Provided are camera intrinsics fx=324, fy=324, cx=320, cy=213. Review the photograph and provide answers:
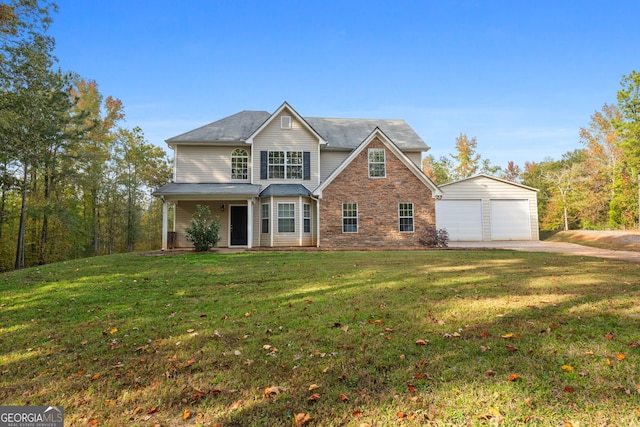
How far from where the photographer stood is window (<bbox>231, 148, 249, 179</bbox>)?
18.8 meters

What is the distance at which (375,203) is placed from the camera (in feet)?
55.7

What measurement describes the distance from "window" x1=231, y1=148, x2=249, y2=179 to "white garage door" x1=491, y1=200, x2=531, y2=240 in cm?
1571

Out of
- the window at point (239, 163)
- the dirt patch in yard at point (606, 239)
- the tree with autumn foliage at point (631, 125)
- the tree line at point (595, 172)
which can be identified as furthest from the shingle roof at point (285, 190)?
the tree with autumn foliage at point (631, 125)

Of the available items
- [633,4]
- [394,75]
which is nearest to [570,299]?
[633,4]

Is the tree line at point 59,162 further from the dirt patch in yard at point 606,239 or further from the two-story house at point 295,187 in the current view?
the dirt patch in yard at point 606,239

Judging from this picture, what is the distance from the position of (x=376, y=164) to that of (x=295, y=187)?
4.58 m

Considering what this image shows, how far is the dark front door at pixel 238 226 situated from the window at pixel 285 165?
8.54 feet

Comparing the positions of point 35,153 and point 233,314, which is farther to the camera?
point 35,153

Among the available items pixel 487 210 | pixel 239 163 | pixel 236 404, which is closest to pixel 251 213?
pixel 239 163

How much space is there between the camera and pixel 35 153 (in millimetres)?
16469

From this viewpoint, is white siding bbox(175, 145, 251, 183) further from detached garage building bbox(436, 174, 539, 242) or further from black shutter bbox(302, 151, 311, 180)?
detached garage building bbox(436, 174, 539, 242)

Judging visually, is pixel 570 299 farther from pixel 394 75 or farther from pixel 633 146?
pixel 633 146

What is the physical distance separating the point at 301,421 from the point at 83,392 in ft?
6.31

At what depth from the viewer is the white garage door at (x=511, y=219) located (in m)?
20.8
